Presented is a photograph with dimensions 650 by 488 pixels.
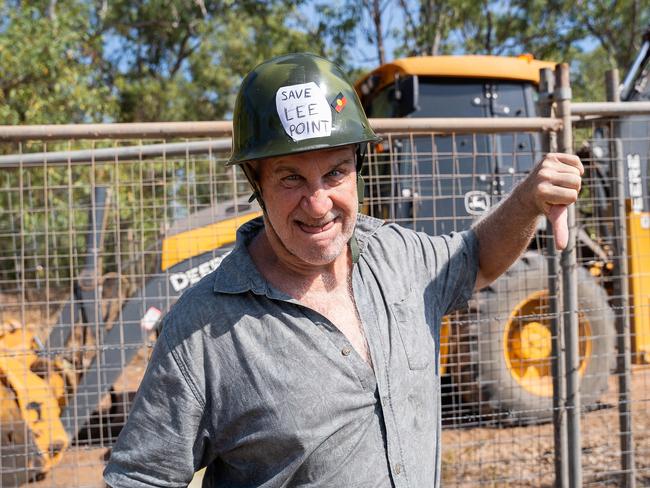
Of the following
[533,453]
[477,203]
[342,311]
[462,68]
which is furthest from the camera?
[462,68]

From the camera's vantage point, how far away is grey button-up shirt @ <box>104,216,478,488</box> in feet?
5.41

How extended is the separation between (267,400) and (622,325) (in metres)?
2.48

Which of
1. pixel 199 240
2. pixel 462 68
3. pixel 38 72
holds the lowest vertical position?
pixel 199 240

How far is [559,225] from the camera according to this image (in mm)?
1874


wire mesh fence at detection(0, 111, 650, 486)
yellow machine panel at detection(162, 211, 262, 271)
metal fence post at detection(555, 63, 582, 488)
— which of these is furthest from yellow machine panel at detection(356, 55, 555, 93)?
metal fence post at detection(555, 63, 582, 488)

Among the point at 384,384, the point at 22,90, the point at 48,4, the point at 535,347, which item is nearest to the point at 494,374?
the point at 535,347

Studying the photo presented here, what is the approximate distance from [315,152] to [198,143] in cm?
186

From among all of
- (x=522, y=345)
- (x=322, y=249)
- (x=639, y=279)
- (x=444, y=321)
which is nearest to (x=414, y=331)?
(x=322, y=249)

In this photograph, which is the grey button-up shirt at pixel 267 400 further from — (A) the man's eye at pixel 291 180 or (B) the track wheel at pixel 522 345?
(B) the track wheel at pixel 522 345

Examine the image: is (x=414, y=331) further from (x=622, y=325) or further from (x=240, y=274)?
→ (x=622, y=325)

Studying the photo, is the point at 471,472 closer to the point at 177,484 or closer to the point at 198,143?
the point at 198,143

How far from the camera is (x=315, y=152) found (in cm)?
174

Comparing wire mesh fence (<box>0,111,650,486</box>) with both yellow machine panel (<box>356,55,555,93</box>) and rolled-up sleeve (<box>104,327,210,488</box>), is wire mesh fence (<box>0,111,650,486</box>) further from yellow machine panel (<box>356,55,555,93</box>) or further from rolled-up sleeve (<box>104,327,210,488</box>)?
rolled-up sleeve (<box>104,327,210,488</box>)

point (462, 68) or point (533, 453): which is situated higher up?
point (462, 68)
